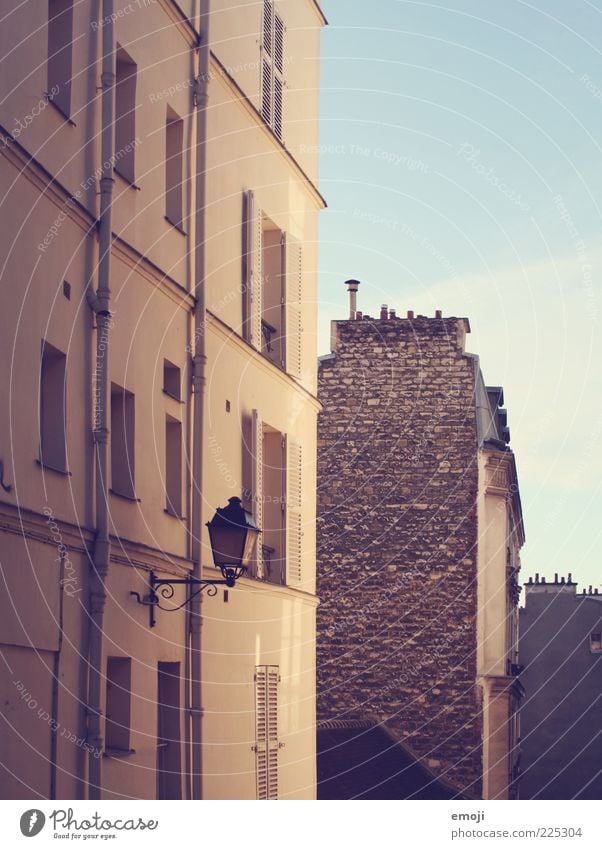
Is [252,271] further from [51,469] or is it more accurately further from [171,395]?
[51,469]

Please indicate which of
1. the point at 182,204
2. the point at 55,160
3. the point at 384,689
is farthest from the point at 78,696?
the point at 384,689

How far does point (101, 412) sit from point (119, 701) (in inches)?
97.0

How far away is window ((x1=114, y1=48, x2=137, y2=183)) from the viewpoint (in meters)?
13.9

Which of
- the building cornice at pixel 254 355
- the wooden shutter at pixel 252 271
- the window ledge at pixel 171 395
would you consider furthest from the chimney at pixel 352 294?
the window ledge at pixel 171 395

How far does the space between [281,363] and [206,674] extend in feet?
15.3

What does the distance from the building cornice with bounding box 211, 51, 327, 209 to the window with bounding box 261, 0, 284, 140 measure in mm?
144

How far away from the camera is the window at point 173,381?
14992mm

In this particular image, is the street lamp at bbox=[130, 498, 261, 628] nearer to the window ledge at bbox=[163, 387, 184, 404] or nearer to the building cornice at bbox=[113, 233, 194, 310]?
the window ledge at bbox=[163, 387, 184, 404]

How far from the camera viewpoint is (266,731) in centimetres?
1700

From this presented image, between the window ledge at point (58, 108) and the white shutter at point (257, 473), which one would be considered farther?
the white shutter at point (257, 473)

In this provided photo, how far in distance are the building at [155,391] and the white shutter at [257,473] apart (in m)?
0.04

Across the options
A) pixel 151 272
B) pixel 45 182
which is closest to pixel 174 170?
pixel 151 272

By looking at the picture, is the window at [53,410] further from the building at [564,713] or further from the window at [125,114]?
the building at [564,713]

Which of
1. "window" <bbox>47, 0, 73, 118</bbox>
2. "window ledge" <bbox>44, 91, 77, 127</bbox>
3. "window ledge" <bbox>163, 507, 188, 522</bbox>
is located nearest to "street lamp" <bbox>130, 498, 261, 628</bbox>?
"window ledge" <bbox>163, 507, 188, 522</bbox>
